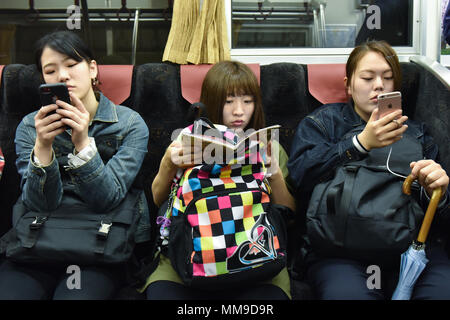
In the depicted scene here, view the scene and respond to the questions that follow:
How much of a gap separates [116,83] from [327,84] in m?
0.90

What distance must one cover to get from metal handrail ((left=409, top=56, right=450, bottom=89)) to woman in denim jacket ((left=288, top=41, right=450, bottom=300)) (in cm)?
19

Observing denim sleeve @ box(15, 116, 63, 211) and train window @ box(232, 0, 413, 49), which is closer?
denim sleeve @ box(15, 116, 63, 211)

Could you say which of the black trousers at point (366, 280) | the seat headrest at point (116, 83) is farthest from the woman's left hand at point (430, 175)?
the seat headrest at point (116, 83)

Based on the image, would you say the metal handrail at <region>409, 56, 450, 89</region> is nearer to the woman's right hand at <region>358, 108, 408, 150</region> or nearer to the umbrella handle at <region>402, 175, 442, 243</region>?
the woman's right hand at <region>358, 108, 408, 150</region>

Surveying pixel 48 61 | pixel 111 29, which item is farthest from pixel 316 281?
pixel 111 29

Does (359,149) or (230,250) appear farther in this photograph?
(359,149)

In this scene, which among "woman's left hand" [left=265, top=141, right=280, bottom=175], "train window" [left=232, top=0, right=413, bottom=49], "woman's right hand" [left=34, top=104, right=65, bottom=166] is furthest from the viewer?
"train window" [left=232, top=0, right=413, bottom=49]

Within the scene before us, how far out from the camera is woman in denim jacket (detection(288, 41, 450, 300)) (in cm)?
120

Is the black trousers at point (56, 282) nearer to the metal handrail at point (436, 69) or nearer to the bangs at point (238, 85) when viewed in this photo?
the bangs at point (238, 85)

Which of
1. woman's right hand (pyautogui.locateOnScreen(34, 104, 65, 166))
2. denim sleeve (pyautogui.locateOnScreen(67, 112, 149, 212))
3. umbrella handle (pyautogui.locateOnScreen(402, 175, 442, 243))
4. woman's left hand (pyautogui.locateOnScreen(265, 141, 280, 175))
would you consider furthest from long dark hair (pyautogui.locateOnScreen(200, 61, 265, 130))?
umbrella handle (pyautogui.locateOnScreen(402, 175, 442, 243))

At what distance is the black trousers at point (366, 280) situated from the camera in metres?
1.17

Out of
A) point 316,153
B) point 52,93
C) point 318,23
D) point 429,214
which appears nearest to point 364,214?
point 429,214

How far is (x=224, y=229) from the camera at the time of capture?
114 cm

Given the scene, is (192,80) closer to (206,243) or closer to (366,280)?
(206,243)
